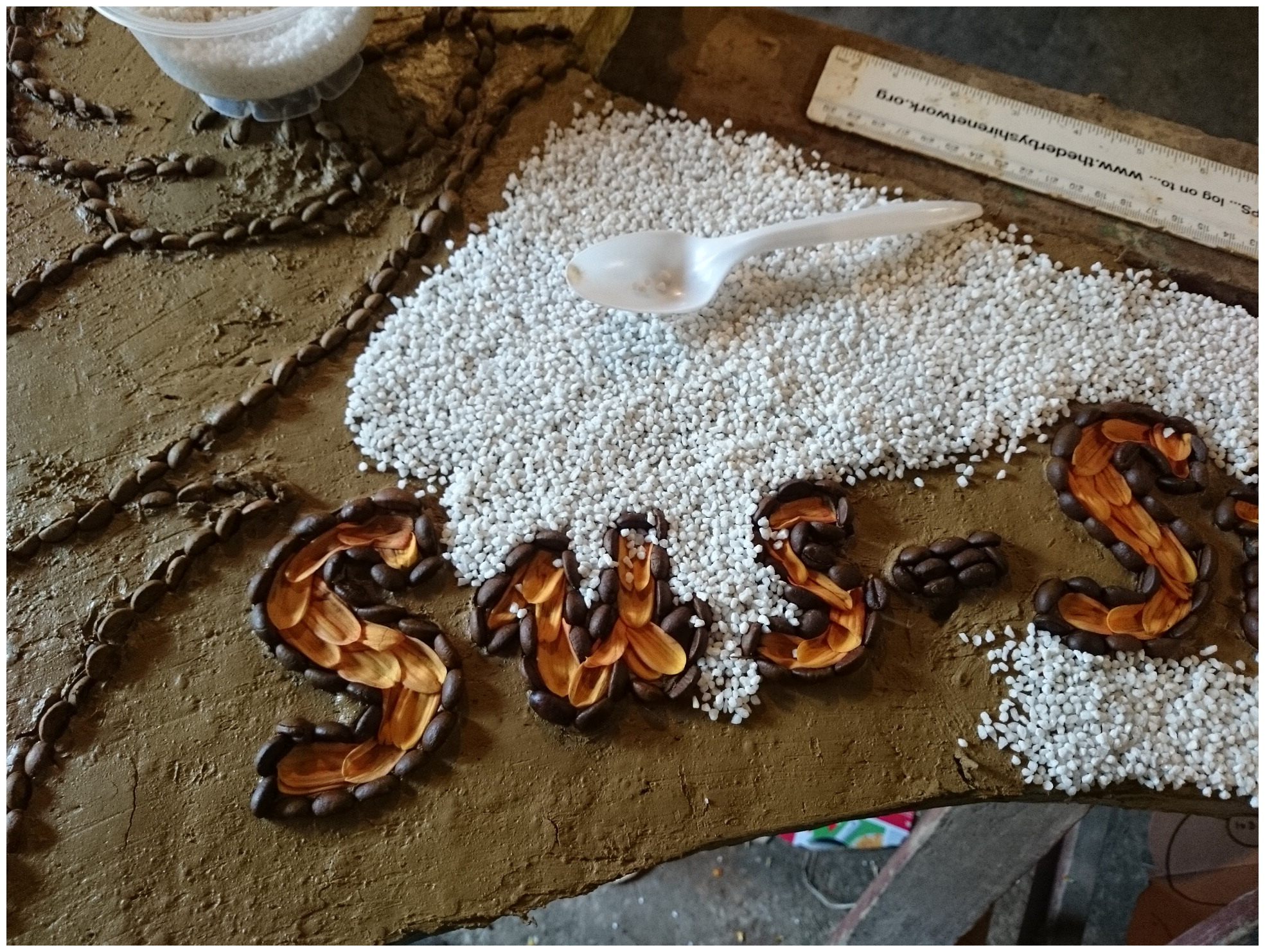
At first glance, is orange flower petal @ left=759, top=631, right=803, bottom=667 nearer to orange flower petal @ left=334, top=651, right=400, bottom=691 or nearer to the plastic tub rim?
orange flower petal @ left=334, top=651, right=400, bottom=691

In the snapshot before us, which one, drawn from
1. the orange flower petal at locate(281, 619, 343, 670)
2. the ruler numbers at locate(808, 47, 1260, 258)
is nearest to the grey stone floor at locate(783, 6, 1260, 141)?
the ruler numbers at locate(808, 47, 1260, 258)

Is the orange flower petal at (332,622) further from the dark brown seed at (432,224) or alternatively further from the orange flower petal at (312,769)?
the dark brown seed at (432,224)

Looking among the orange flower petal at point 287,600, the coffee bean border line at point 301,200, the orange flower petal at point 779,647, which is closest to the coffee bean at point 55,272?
the coffee bean border line at point 301,200

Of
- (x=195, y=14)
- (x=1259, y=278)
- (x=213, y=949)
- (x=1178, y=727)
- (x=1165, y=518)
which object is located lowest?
(x=213, y=949)

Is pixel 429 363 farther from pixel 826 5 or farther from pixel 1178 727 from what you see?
pixel 826 5

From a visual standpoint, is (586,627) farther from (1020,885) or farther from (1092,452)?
(1020,885)

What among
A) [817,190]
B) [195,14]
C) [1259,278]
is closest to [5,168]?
[195,14]
